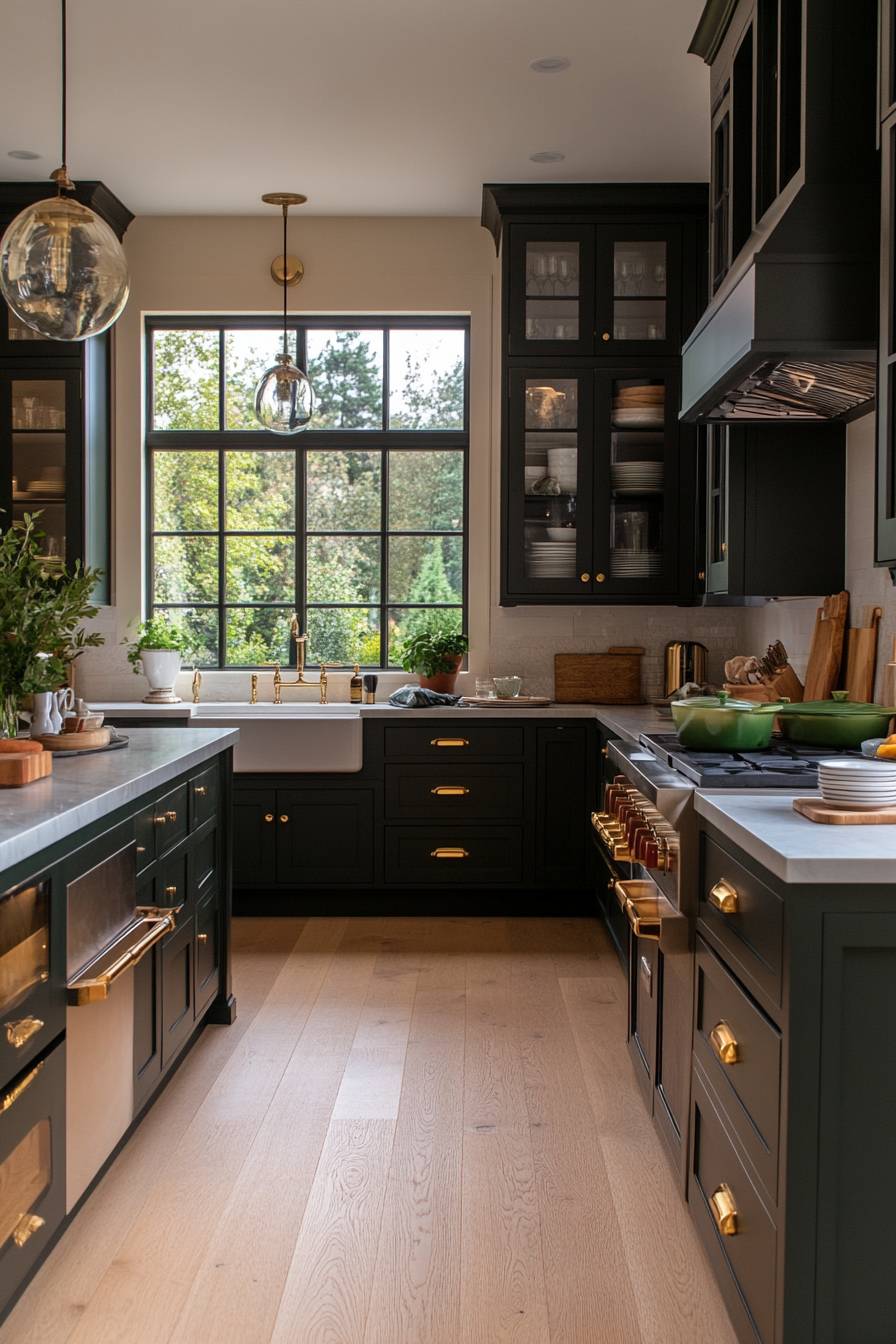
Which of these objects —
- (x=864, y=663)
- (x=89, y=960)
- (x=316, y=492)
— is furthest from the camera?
(x=316, y=492)

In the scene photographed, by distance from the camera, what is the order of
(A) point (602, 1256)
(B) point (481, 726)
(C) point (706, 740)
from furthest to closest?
(B) point (481, 726)
(C) point (706, 740)
(A) point (602, 1256)

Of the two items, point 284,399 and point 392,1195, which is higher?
point 284,399

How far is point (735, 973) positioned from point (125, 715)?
3.28 m

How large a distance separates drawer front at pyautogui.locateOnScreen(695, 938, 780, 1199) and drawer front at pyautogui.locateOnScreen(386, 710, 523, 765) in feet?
7.87

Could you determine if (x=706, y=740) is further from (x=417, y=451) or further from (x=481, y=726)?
(x=417, y=451)

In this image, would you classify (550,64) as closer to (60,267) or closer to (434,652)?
(60,267)

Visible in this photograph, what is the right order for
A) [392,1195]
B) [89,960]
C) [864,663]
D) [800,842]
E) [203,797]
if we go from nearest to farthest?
1. [800,842]
2. [89,960]
3. [392,1195]
4. [203,797]
5. [864,663]

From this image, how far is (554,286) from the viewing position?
4641mm

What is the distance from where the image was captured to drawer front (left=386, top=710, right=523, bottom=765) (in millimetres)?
4504

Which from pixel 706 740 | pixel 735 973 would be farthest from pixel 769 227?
pixel 735 973

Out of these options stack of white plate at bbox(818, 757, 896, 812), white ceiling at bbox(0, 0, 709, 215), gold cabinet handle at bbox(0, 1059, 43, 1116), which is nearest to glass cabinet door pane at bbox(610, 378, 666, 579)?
white ceiling at bbox(0, 0, 709, 215)

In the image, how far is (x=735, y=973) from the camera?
1.87 metres

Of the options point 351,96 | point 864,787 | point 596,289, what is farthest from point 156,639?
point 864,787

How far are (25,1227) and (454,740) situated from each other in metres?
2.90
